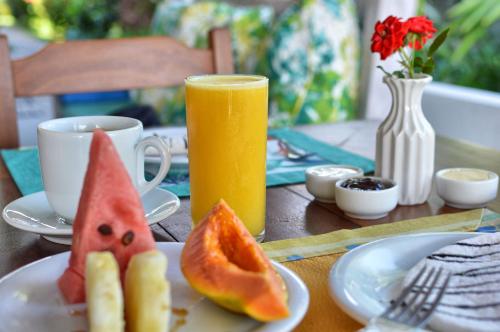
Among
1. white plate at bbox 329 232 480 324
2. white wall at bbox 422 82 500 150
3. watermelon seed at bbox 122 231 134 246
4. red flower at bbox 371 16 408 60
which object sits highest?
red flower at bbox 371 16 408 60

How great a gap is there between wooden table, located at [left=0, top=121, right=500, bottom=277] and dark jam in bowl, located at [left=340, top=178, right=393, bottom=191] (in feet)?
0.13

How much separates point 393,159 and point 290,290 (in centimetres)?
47

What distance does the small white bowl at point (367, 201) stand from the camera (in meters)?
0.84

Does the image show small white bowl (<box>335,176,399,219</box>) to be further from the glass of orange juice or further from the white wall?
the white wall

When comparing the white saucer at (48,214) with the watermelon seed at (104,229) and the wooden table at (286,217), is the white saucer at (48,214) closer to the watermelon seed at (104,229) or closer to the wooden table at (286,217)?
the wooden table at (286,217)

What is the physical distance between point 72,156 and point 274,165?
0.45m

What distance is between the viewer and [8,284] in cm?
55

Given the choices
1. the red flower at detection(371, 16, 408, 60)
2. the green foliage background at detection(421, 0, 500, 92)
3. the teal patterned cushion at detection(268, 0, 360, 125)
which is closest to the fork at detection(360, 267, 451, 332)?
the red flower at detection(371, 16, 408, 60)

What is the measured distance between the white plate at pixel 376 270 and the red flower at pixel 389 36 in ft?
1.05

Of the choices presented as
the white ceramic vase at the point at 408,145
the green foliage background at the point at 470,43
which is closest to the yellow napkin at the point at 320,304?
the white ceramic vase at the point at 408,145

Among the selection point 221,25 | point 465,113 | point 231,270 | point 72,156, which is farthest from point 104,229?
point 221,25

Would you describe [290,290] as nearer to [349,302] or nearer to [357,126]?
[349,302]

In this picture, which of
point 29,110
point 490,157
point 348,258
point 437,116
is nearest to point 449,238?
point 348,258

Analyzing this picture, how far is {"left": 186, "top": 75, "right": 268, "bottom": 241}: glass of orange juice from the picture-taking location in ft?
2.38
